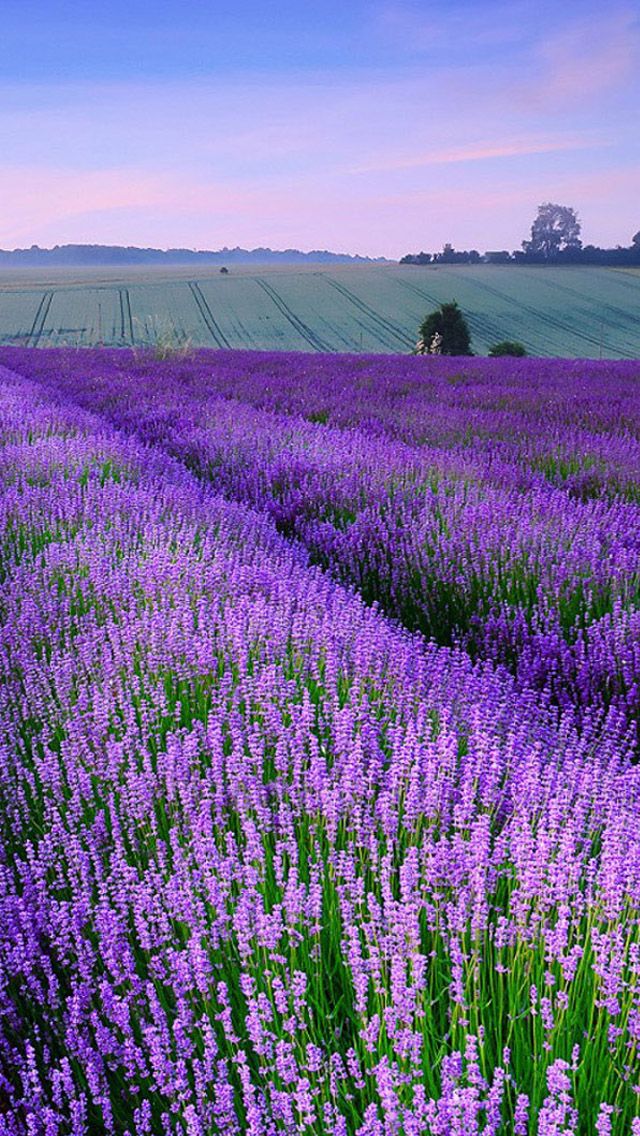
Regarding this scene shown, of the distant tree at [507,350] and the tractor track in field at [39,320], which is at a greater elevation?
the tractor track in field at [39,320]

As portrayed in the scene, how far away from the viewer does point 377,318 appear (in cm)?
4162

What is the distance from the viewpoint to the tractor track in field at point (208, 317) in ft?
120

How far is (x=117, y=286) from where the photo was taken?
57719 mm

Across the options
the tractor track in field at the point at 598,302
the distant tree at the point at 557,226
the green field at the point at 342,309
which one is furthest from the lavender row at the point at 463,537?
the distant tree at the point at 557,226

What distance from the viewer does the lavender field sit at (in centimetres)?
139

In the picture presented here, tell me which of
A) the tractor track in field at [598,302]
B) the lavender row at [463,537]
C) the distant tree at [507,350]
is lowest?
the distant tree at [507,350]

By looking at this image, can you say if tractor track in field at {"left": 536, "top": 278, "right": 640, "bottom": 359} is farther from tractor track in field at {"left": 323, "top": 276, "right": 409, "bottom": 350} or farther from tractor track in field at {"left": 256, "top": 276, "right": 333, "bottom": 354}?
tractor track in field at {"left": 256, "top": 276, "right": 333, "bottom": 354}

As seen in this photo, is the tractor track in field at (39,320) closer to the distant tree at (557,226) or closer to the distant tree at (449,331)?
the distant tree at (449,331)

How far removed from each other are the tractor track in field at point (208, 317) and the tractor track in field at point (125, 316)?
3.22 metres

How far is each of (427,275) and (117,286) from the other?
60.7ft

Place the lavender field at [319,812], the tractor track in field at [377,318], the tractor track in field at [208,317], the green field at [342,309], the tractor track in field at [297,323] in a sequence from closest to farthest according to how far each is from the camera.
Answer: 1. the lavender field at [319,812]
2. the tractor track in field at [297,323]
3. the tractor track in field at [208,317]
4. the green field at [342,309]
5. the tractor track in field at [377,318]

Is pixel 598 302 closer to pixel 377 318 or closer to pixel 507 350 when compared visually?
pixel 377 318

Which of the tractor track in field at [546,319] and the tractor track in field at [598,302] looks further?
the tractor track in field at [598,302]

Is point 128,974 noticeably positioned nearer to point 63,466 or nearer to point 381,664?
point 381,664
